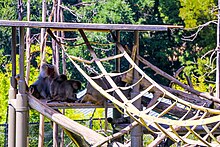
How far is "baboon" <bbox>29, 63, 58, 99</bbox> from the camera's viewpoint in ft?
15.5

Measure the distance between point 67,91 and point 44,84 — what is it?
294 millimetres

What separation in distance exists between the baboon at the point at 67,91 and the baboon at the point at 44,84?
Answer: 0.47 feet

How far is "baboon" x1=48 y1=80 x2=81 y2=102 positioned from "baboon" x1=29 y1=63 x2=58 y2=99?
0.14 m

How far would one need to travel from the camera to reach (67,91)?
4656 millimetres

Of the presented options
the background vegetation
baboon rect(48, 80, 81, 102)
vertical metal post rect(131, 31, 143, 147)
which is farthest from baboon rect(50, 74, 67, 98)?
the background vegetation

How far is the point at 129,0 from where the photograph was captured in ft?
56.9

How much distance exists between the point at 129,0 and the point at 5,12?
4.15 m

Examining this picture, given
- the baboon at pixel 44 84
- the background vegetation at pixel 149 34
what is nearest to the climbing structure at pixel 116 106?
the baboon at pixel 44 84

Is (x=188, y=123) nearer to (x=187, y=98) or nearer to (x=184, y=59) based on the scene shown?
(x=187, y=98)

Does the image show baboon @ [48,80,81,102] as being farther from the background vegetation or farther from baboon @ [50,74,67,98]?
the background vegetation

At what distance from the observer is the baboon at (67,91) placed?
4.57 meters

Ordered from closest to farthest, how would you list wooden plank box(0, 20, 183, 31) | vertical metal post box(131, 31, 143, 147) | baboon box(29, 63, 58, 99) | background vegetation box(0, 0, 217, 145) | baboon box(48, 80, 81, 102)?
wooden plank box(0, 20, 183, 31) → vertical metal post box(131, 31, 143, 147) → baboon box(48, 80, 81, 102) → baboon box(29, 63, 58, 99) → background vegetation box(0, 0, 217, 145)

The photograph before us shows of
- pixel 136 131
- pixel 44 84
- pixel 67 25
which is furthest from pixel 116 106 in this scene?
pixel 44 84

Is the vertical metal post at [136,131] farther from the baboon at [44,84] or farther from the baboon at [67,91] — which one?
the baboon at [44,84]
